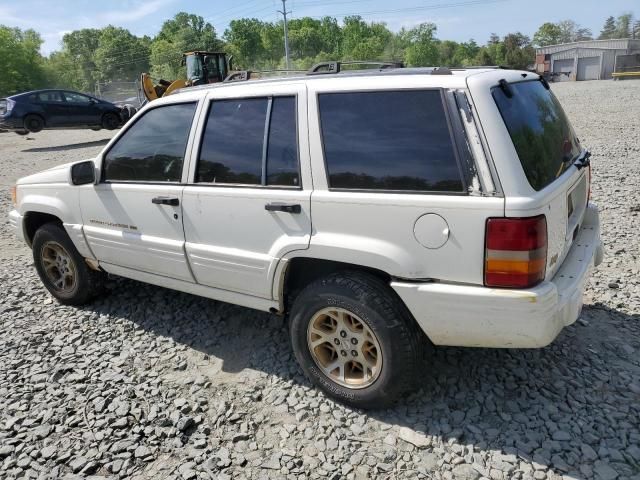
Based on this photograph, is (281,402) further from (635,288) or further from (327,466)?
(635,288)

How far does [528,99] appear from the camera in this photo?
2766mm

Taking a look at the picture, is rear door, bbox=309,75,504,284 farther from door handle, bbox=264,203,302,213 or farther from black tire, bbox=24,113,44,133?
black tire, bbox=24,113,44,133

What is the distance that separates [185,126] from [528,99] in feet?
7.19

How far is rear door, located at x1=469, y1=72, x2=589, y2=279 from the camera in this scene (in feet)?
7.39

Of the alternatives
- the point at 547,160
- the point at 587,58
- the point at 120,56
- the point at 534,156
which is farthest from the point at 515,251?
the point at 120,56

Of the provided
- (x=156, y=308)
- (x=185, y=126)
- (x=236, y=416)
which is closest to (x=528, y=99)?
(x=185, y=126)

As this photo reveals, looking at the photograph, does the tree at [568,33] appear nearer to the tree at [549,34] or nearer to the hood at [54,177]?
the tree at [549,34]

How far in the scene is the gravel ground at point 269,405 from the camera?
98.7 inches

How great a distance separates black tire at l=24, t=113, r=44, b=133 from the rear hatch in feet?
62.7

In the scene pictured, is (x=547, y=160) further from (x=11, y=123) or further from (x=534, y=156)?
(x=11, y=123)

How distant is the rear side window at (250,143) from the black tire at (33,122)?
17.8 m

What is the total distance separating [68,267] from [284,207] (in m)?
2.60

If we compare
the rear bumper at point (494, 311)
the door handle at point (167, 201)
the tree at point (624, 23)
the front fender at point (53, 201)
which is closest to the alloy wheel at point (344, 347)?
the rear bumper at point (494, 311)

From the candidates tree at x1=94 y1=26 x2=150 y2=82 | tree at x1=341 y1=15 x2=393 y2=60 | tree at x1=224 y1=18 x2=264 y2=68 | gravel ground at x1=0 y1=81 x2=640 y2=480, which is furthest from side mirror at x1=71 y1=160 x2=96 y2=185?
tree at x1=94 y1=26 x2=150 y2=82
